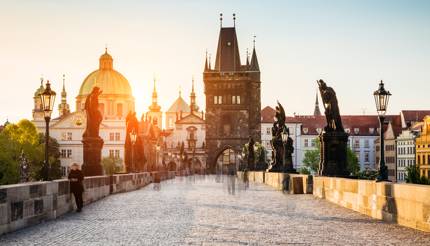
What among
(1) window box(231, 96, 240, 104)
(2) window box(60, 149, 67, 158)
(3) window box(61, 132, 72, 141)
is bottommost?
(2) window box(60, 149, 67, 158)

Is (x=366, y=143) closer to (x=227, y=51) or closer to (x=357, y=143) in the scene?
(x=357, y=143)

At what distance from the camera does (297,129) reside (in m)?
151

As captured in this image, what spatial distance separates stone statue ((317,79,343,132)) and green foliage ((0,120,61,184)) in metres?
48.4

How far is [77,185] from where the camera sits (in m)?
20.0

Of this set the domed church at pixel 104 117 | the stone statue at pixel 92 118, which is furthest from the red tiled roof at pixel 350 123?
the stone statue at pixel 92 118

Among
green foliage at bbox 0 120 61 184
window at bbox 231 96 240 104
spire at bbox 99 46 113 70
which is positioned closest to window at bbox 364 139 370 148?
window at bbox 231 96 240 104

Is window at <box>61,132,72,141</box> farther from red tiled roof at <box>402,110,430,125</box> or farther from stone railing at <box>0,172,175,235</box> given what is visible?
stone railing at <box>0,172,175,235</box>

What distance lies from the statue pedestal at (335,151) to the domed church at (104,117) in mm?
114787

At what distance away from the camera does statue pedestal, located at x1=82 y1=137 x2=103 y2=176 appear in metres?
29.8

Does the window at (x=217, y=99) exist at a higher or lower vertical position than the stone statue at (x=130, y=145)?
higher

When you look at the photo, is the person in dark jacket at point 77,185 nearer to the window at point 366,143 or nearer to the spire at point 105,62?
the window at point 366,143

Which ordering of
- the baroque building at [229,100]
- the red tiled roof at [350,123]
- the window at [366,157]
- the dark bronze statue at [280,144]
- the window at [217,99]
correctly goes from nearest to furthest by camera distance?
the dark bronze statue at [280,144] → the baroque building at [229,100] → the window at [217,99] → the window at [366,157] → the red tiled roof at [350,123]

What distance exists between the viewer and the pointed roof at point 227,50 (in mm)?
138250

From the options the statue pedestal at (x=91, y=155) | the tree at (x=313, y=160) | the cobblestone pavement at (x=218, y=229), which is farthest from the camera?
the tree at (x=313, y=160)
